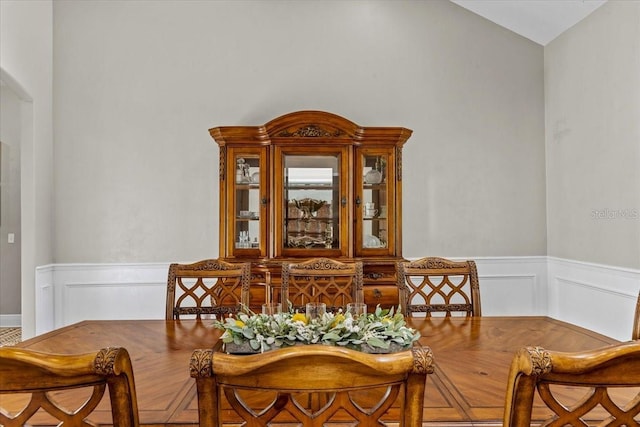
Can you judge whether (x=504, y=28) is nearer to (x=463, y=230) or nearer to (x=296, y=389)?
(x=463, y=230)

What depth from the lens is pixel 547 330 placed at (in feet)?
6.29

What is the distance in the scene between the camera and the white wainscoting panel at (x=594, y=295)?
2.88 metres

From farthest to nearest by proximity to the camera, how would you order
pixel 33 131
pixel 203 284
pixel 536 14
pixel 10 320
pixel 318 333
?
1. pixel 10 320
2. pixel 536 14
3. pixel 33 131
4. pixel 203 284
5. pixel 318 333

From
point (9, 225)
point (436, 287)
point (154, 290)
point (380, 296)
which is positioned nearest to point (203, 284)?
point (436, 287)

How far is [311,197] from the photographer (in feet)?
10.4

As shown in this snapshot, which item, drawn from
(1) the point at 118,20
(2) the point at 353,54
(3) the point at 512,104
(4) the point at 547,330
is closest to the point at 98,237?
(1) the point at 118,20

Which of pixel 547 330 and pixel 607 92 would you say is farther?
pixel 607 92

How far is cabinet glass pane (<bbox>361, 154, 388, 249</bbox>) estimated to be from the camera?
3.18 metres

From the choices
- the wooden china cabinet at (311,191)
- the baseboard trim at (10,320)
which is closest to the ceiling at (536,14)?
the wooden china cabinet at (311,191)

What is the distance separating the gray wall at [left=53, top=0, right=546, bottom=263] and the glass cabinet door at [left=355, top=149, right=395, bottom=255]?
0.55 metres

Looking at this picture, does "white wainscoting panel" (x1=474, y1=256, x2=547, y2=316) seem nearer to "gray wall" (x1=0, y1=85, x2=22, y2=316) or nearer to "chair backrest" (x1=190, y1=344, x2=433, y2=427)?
"chair backrest" (x1=190, y1=344, x2=433, y2=427)

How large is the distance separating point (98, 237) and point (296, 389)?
3308 millimetres

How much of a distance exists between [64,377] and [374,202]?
258cm

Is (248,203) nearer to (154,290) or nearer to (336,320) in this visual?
(154,290)
